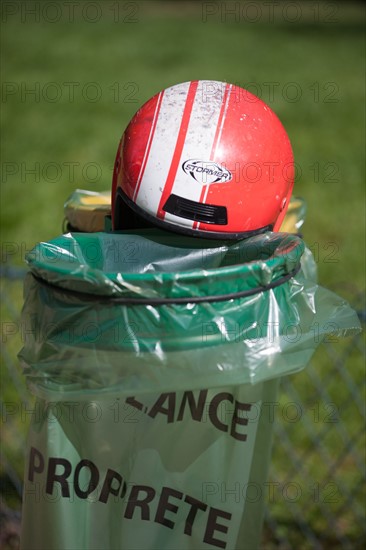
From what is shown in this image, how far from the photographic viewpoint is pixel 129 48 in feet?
33.0

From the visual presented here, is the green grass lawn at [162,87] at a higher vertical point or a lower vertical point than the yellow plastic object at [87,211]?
lower

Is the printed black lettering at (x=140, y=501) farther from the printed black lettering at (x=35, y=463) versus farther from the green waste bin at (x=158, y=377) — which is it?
the printed black lettering at (x=35, y=463)

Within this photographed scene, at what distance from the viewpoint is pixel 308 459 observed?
10.0ft

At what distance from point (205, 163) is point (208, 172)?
0.02 metres

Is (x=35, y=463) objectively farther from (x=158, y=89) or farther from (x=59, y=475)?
(x=158, y=89)

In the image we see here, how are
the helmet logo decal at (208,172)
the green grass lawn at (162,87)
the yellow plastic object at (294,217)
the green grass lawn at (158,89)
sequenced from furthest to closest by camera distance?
the green grass lawn at (158,89) < the green grass lawn at (162,87) < the yellow plastic object at (294,217) < the helmet logo decal at (208,172)

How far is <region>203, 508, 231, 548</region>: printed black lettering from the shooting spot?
1617 millimetres

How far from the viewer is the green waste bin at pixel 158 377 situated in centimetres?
138

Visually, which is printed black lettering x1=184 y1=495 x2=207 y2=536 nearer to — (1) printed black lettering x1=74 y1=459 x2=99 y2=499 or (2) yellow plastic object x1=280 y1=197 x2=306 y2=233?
(1) printed black lettering x1=74 y1=459 x2=99 y2=499

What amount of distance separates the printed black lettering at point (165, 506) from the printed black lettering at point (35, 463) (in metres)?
0.26

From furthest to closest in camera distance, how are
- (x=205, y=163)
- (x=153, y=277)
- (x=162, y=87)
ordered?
1. (x=162, y=87)
2. (x=205, y=163)
3. (x=153, y=277)

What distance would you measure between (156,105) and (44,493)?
33.6 inches

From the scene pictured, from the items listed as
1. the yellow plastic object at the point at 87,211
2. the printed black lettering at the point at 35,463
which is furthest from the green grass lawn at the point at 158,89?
the printed black lettering at the point at 35,463

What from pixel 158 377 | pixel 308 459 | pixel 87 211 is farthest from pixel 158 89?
pixel 158 377
